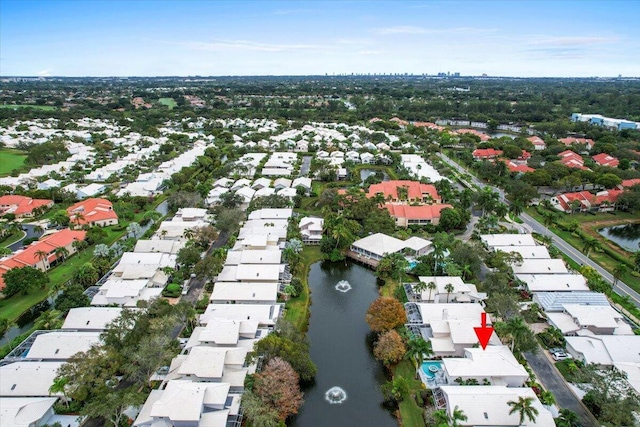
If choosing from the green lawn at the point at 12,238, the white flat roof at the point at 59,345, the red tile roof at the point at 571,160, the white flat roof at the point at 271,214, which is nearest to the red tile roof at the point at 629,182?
the red tile roof at the point at 571,160

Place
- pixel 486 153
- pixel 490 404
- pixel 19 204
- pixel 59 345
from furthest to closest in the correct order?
1. pixel 486 153
2. pixel 19 204
3. pixel 59 345
4. pixel 490 404

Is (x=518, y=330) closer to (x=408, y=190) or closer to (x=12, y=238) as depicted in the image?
(x=408, y=190)

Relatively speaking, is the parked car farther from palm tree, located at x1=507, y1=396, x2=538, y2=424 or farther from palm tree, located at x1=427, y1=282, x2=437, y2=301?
palm tree, located at x1=427, y1=282, x2=437, y2=301

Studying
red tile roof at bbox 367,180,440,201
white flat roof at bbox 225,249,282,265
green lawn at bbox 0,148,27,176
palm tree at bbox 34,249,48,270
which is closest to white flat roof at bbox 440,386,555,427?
white flat roof at bbox 225,249,282,265

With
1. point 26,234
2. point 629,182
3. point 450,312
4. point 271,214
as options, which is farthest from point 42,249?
point 629,182

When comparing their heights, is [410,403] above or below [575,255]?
above

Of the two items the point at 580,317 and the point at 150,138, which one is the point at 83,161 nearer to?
the point at 150,138

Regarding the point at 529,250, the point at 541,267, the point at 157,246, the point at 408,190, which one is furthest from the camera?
the point at 408,190
